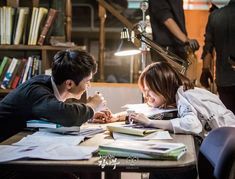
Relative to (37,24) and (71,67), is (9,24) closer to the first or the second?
(37,24)

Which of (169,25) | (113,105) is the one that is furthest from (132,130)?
(113,105)

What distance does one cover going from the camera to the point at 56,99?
1989mm

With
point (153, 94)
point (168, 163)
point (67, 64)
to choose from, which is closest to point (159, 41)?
point (153, 94)

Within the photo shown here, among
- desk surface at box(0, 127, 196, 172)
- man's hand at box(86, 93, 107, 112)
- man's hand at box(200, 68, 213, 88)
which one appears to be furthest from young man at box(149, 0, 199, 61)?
desk surface at box(0, 127, 196, 172)

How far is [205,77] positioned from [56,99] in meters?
1.89

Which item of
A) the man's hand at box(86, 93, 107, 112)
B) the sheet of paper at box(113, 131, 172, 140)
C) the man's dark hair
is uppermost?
the man's dark hair

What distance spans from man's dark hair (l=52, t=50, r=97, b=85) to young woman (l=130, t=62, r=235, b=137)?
12.8 inches

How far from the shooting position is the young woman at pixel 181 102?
1981 millimetres

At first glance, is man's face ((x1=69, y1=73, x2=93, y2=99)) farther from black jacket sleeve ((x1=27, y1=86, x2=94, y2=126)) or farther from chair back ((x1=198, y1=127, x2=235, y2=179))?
chair back ((x1=198, y1=127, x2=235, y2=179))

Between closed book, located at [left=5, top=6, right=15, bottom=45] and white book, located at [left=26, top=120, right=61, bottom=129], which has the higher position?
closed book, located at [left=5, top=6, right=15, bottom=45]

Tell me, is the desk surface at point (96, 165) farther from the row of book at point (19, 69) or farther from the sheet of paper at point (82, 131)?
the row of book at point (19, 69)

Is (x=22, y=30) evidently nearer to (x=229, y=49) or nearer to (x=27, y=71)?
(x=27, y=71)

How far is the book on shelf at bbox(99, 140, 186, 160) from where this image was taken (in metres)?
1.40

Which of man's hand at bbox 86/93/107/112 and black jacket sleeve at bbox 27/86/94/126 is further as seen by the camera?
man's hand at bbox 86/93/107/112
